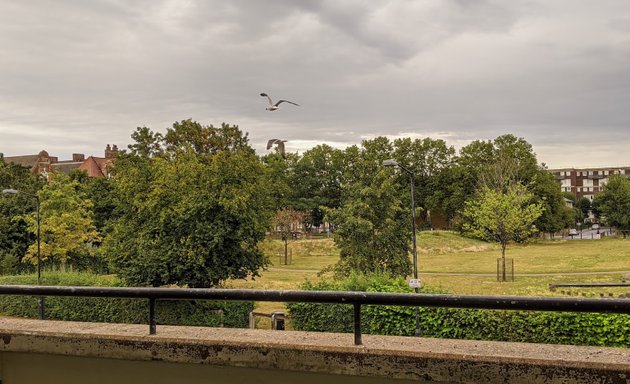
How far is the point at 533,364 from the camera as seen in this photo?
115 inches

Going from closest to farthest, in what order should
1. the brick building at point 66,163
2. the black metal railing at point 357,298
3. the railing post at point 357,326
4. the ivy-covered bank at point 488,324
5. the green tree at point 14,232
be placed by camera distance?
1. the black metal railing at point 357,298
2. the railing post at point 357,326
3. the ivy-covered bank at point 488,324
4. the green tree at point 14,232
5. the brick building at point 66,163

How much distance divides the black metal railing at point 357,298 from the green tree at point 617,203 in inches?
3819

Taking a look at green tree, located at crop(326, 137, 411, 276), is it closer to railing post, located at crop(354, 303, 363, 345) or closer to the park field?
the park field

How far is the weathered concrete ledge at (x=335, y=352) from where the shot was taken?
293cm

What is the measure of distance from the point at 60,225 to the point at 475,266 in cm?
3615

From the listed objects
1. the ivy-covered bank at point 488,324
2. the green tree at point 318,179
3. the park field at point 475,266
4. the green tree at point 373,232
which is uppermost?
the green tree at point 318,179

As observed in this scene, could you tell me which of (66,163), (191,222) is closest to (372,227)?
(191,222)

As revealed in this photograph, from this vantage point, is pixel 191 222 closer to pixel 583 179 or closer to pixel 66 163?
pixel 66 163

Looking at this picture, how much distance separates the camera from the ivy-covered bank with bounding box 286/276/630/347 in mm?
16578

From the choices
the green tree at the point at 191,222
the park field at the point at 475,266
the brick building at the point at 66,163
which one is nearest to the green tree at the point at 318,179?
the park field at the point at 475,266

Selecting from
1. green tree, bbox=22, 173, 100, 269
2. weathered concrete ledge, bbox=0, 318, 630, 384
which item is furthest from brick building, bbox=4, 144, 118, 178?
weathered concrete ledge, bbox=0, 318, 630, 384

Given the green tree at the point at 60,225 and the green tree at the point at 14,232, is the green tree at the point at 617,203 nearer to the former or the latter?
the green tree at the point at 60,225

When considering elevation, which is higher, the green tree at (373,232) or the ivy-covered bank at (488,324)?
the green tree at (373,232)

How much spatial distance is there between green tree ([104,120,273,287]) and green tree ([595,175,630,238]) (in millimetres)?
79934
